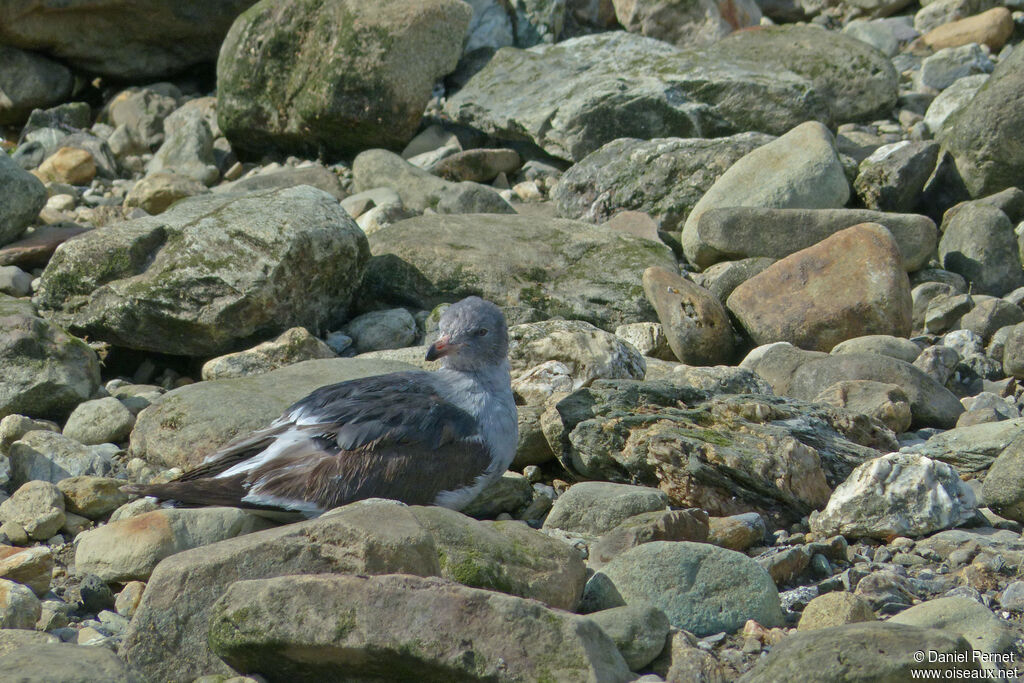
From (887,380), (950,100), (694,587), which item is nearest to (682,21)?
(950,100)

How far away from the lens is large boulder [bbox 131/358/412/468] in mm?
6289

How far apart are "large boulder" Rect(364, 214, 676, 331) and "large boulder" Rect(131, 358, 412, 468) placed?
1.96m

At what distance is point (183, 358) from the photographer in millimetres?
8320

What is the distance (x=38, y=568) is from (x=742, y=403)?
11.7 feet

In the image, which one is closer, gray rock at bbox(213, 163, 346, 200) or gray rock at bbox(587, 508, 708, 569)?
gray rock at bbox(587, 508, 708, 569)

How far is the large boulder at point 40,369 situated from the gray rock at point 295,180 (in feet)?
13.2

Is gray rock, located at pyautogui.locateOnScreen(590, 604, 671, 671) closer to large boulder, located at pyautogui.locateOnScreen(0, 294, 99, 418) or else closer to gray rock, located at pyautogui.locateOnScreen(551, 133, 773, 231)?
large boulder, located at pyautogui.locateOnScreen(0, 294, 99, 418)

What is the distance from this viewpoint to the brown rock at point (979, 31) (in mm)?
12758

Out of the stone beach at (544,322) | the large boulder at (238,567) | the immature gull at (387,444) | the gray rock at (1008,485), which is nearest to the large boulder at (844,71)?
the stone beach at (544,322)

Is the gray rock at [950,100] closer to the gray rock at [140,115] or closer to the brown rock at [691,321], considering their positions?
the brown rock at [691,321]

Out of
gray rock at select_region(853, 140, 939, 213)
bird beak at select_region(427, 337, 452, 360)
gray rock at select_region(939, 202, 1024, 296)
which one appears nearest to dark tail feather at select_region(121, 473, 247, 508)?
bird beak at select_region(427, 337, 452, 360)

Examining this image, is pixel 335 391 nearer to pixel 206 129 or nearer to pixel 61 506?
pixel 61 506

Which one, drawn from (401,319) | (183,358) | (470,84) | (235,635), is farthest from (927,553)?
(470,84)

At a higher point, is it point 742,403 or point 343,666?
point 343,666
